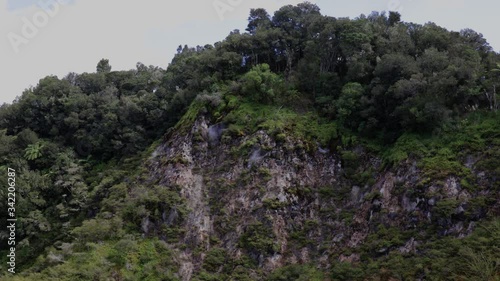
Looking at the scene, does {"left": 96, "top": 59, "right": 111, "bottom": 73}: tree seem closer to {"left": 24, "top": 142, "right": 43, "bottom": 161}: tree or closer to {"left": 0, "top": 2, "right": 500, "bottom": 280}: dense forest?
{"left": 0, "top": 2, "right": 500, "bottom": 280}: dense forest

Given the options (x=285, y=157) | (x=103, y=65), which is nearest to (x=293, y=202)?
(x=285, y=157)

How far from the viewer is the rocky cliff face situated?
2395 centimetres

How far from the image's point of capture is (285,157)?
96.2 feet

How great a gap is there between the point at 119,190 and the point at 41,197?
6793 millimetres

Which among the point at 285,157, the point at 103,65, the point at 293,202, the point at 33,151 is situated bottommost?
the point at 293,202

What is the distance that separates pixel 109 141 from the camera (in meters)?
37.0

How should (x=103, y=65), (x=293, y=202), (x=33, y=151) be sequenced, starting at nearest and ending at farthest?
(x=293, y=202) → (x=33, y=151) → (x=103, y=65)

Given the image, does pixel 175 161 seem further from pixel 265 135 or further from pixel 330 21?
pixel 330 21

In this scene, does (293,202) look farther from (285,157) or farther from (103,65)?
(103,65)

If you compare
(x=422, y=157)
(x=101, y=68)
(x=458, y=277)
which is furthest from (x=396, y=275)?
(x=101, y=68)

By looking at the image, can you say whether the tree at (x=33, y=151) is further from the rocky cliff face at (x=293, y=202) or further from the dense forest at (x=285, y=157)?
the rocky cliff face at (x=293, y=202)

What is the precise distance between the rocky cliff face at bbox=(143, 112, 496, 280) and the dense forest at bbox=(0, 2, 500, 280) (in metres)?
0.10

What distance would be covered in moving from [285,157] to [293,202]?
313 centimetres

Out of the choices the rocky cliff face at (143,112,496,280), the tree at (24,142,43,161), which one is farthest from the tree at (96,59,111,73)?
the rocky cliff face at (143,112,496,280)
